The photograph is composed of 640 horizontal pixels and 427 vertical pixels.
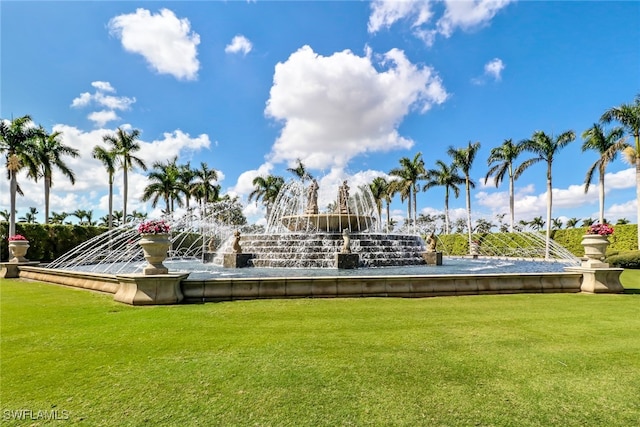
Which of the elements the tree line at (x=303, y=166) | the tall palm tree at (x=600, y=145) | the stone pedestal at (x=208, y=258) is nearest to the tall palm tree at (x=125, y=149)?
→ the tree line at (x=303, y=166)

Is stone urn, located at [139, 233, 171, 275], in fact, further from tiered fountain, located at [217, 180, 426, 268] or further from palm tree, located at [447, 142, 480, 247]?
palm tree, located at [447, 142, 480, 247]

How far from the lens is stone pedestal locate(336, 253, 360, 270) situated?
671 inches

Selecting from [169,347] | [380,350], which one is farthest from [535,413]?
[169,347]

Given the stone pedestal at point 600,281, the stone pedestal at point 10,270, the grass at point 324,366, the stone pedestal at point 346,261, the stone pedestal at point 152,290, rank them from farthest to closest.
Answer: the stone pedestal at point 346,261 → the stone pedestal at point 10,270 → the stone pedestal at point 600,281 → the stone pedestal at point 152,290 → the grass at point 324,366

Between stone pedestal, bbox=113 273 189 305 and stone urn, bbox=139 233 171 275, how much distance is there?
253mm

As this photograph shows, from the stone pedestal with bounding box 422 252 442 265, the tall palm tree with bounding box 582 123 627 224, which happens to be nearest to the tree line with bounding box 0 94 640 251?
the tall palm tree with bounding box 582 123 627 224

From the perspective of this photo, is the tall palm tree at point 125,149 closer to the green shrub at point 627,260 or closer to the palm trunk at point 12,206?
the palm trunk at point 12,206

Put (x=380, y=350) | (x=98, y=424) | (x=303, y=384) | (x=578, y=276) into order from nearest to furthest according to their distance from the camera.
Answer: (x=98, y=424)
(x=303, y=384)
(x=380, y=350)
(x=578, y=276)

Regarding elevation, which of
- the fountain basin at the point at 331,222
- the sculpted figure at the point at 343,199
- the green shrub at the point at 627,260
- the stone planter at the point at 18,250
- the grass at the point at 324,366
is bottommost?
the grass at the point at 324,366

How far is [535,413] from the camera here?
352 centimetres

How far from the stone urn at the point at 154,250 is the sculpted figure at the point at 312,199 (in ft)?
54.2

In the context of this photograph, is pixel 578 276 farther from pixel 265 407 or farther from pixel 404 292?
pixel 265 407

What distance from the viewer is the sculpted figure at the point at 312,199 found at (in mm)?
25406

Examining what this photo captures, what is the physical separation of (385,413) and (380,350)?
1.82 m
